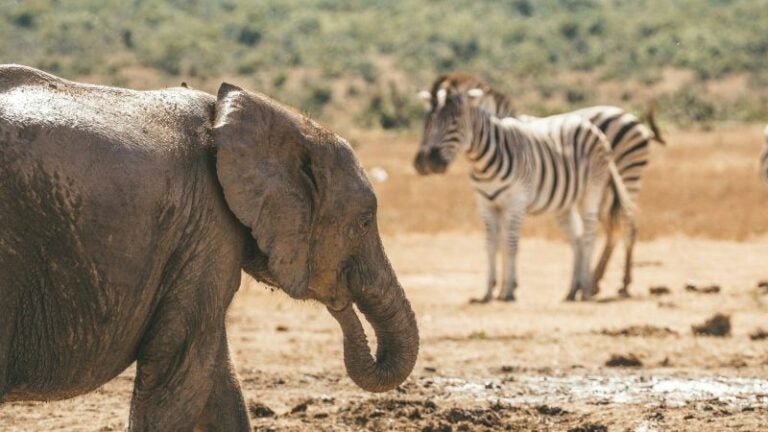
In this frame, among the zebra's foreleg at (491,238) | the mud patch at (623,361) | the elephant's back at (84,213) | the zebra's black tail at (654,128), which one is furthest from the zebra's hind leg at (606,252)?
the elephant's back at (84,213)

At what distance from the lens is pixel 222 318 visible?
6008 mm

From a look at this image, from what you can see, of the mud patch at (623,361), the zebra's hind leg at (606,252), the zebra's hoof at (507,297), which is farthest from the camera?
the zebra's hind leg at (606,252)

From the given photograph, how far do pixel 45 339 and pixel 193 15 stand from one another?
263ft

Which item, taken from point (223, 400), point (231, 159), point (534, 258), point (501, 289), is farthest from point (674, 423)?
point (534, 258)

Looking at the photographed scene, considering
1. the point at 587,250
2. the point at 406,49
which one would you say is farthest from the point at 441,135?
the point at 406,49

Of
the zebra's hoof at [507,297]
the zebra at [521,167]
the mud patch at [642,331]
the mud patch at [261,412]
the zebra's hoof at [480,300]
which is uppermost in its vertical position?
the zebra at [521,167]

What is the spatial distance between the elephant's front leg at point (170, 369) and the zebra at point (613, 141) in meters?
10.5

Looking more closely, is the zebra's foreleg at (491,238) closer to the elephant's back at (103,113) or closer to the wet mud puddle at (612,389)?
the wet mud puddle at (612,389)

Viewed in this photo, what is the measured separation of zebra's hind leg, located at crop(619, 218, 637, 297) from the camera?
52.3 ft

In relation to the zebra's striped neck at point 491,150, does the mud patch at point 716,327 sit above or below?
below

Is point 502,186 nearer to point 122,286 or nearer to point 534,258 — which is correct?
point 534,258

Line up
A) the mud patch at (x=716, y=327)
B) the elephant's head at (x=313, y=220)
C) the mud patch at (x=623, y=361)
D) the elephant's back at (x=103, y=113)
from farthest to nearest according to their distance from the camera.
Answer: the mud patch at (x=716, y=327) < the mud patch at (x=623, y=361) < the elephant's head at (x=313, y=220) < the elephant's back at (x=103, y=113)

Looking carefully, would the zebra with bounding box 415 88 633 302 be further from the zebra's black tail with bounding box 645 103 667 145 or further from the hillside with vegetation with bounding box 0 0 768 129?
the hillside with vegetation with bounding box 0 0 768 129

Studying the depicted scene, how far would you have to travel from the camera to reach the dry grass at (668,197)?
21797mm
